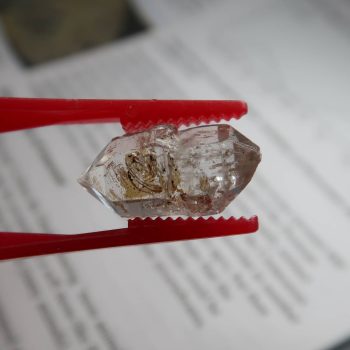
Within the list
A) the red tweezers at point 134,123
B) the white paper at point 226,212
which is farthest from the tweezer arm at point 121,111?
the white paper at point 226,212

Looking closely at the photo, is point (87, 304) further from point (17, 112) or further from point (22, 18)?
point (22, 18)

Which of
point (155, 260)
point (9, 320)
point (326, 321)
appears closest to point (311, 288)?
point (326, 321)

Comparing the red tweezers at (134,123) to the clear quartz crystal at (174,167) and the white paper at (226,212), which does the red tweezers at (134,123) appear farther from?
the white paper at (226,212)

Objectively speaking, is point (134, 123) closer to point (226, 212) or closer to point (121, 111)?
point (121, 111)

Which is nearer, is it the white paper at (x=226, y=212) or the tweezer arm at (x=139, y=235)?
the tweezer arm at (x=139, y=235)

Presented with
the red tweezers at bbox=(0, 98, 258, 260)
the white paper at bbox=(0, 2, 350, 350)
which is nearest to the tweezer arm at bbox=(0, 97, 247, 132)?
the red tweezers at bbox=(0, 98, 258, 260)

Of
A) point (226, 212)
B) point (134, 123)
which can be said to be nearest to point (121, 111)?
point (134, 123)

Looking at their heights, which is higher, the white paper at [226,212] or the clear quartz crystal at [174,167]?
the clear quartz crystal at [174,167]

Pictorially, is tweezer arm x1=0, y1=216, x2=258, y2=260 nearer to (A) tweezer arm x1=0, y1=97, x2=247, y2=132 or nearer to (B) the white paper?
(A) tweezer arm x1=0, y1=97, x2=247, y2=132
